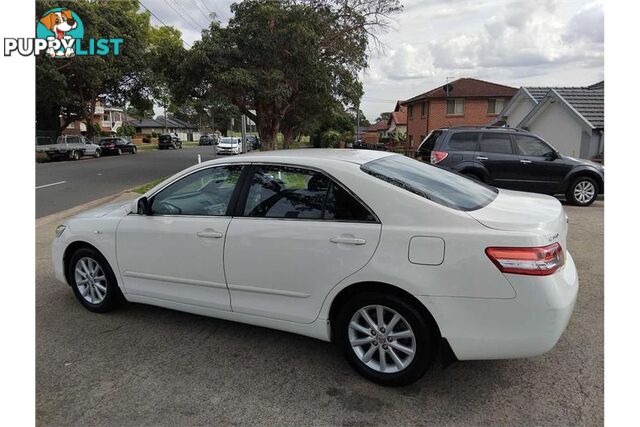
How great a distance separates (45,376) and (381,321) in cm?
242

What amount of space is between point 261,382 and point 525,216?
6.85 feet

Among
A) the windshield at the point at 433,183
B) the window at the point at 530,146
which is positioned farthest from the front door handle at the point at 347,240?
the window at the point at 530,146

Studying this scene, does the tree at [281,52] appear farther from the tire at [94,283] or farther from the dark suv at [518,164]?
the tire at [94,283]

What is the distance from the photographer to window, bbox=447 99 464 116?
111ft

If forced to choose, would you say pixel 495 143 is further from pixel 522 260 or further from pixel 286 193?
pixel 522 260

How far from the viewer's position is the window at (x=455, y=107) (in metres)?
33.9

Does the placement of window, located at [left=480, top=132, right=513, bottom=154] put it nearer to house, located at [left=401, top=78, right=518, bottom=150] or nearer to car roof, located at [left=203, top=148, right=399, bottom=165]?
car roof, located at [left=203, top=148, right=399, bottom=165]

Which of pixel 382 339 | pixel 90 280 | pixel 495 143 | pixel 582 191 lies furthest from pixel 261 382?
pixel 582 191

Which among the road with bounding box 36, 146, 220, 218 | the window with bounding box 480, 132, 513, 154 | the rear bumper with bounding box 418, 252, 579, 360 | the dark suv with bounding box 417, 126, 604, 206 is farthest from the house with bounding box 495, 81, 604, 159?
the road with bounding box 36, 146, 220, 218

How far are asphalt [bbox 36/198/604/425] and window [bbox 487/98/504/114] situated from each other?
33.0 meters

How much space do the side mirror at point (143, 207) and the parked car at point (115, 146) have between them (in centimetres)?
3535

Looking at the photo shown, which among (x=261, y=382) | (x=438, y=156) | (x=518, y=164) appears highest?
(x=438, y=156)

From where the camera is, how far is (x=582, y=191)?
10500mm

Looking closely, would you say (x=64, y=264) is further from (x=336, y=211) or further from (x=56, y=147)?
(x=56, y=147)
